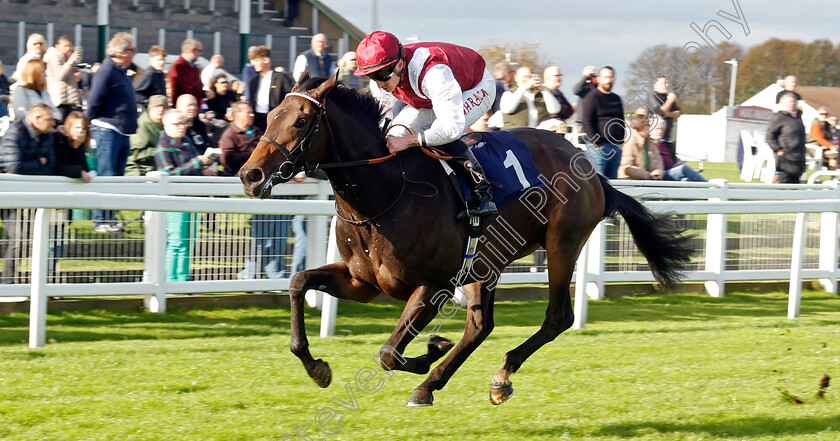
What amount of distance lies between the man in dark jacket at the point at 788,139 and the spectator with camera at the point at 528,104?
396cm

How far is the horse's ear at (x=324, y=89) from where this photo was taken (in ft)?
12.9

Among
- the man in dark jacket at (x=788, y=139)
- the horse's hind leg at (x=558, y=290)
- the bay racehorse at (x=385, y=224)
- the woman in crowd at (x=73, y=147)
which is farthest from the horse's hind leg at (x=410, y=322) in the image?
the man in dark jacket at (x=788, y=139)

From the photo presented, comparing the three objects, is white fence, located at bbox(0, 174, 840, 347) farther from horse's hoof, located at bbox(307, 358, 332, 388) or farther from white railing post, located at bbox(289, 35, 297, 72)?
white railing post, located at bbox(289, 35, 297, 72)

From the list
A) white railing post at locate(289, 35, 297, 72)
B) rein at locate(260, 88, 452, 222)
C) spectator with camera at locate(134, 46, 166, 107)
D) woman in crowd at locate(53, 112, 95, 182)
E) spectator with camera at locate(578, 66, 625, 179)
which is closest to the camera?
rein at locate(260, 88, 452, 222)

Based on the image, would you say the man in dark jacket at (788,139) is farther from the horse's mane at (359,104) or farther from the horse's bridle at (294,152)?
the horse's bridle at (294,152)

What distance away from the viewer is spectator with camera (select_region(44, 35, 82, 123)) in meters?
7.98

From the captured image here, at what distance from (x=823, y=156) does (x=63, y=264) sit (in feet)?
47.9

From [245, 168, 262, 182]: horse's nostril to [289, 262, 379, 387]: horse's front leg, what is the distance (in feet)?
2.45

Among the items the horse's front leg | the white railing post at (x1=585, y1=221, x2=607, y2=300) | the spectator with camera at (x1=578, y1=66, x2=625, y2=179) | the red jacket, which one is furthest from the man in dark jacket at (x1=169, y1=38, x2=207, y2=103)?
the horse's front leg

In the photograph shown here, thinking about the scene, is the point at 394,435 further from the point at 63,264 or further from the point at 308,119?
the point at 63,264

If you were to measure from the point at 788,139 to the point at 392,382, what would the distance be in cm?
775

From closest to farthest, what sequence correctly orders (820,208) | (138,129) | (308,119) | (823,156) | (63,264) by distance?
(308,119) < (63,264) < (820,208) < (138,129) < (823,156)

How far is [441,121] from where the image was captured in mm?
4152

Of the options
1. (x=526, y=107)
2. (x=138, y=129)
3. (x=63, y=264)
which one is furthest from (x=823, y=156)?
(x=63, y=264)
